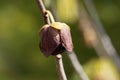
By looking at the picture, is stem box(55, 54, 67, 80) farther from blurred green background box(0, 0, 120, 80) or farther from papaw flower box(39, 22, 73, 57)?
blurred green background box(0, 0, 120, 80)

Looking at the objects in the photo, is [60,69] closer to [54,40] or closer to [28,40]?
[54,40]

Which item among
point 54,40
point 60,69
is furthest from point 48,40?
point 60,69

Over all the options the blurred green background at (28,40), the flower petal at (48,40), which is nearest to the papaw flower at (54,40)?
the flower petal at (48,40)

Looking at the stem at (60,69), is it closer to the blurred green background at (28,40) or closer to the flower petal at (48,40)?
the flower petal at (48,40)

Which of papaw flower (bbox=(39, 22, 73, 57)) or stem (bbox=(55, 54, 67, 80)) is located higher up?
papaw flower (bbox=(39, 22, 73, 57))

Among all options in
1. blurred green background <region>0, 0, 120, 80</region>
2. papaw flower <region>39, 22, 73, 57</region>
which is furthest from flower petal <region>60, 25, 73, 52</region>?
blurred green background <region>0, 0, 120, 80</region>

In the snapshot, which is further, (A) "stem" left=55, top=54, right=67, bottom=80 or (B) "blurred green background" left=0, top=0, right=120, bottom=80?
(B) "blurred green background" left=0, top=0, right=120, bottom=80

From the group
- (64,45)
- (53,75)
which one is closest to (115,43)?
(53,75)

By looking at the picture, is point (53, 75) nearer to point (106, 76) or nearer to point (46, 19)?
point (106, 76)
